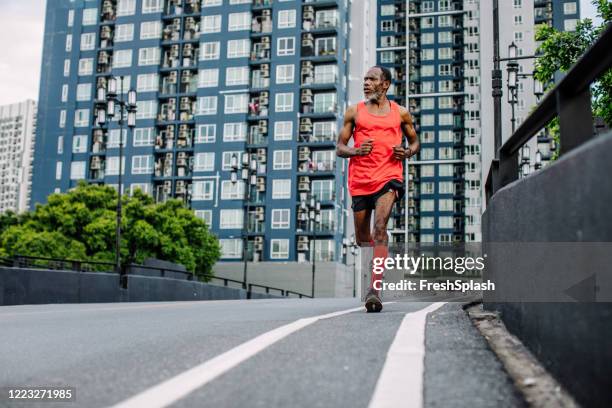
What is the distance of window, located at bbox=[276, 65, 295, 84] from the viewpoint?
255 ft

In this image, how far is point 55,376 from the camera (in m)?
4.00

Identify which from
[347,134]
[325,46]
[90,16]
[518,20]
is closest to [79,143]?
[90,16]

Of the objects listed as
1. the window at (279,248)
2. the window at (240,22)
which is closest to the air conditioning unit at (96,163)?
the window at (240,22)

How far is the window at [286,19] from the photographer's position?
7906 centimetres

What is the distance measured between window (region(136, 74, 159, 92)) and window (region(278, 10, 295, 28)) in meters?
14.3

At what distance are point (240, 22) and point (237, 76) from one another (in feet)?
19.4

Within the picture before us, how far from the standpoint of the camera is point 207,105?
79.9 metres

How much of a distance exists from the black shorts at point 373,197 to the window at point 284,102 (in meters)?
70.1

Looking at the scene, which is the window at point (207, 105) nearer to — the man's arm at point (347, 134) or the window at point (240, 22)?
the window at point (240, 22)

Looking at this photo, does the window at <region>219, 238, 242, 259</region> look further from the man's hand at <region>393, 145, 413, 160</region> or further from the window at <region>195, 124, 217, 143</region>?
the man's hand at <region>393, 145, 413, 160</region>

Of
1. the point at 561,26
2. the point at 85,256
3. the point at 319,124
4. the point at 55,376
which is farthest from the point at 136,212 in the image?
the point at 561,26

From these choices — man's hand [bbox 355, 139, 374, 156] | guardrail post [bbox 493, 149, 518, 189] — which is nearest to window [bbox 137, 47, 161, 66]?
man's hand [bbox 355, 139, 374, 156]

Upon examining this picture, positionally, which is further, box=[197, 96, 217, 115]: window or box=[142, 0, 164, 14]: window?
box=[142, 0, 164, 14]: window
